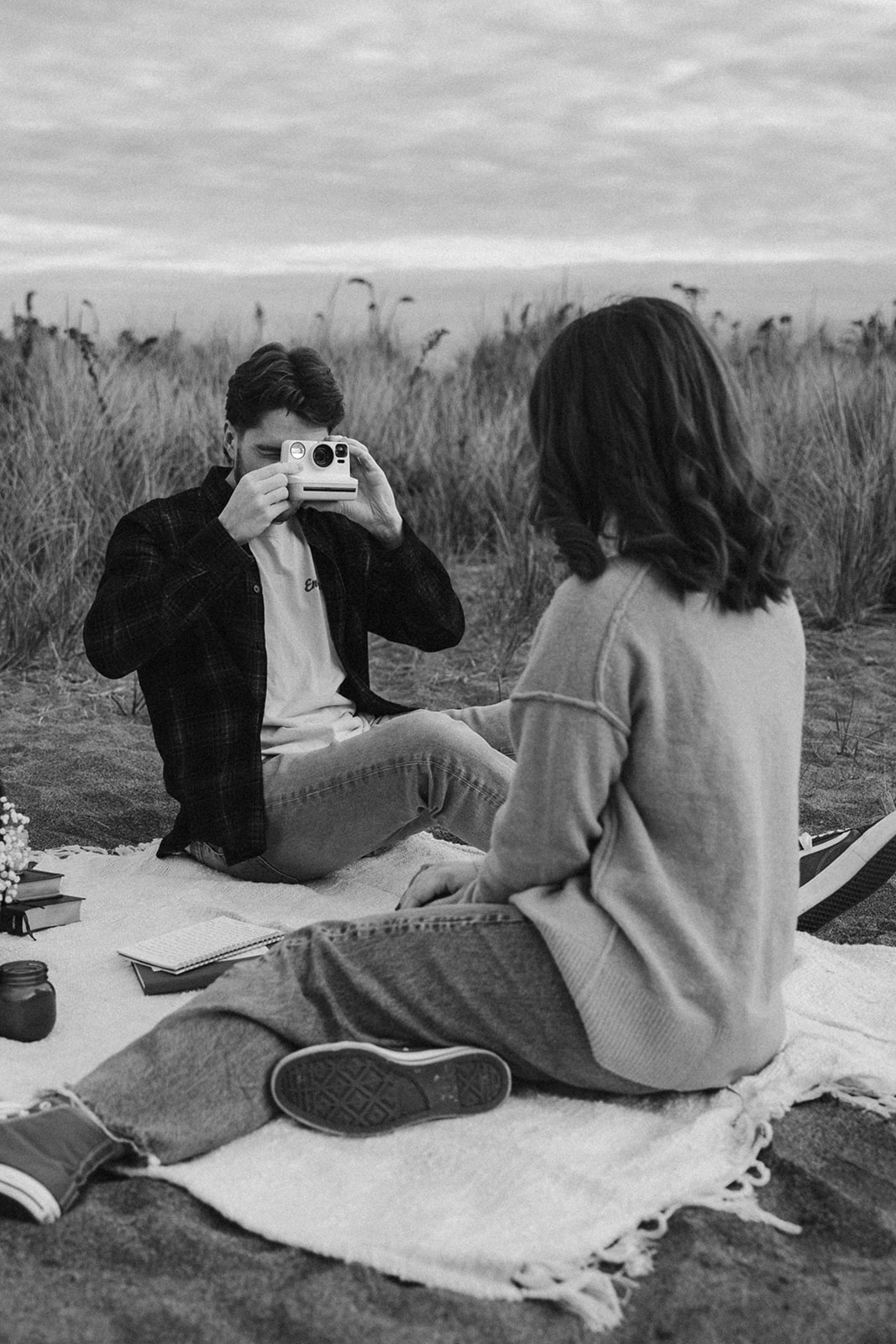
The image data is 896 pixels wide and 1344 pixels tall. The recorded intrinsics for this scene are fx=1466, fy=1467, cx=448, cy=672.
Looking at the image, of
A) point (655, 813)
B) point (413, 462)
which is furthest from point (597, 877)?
point (413, 462)

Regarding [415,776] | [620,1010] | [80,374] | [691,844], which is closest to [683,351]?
[691,844]

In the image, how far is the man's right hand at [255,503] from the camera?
308cm

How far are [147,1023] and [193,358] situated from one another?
28.4 feet

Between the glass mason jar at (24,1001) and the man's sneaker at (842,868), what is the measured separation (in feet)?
4.99

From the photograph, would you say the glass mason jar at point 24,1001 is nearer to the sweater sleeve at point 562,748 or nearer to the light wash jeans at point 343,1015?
the light wash jeans at point 343,1015

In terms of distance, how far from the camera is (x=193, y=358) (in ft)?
34.8

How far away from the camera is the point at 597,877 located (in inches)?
79.0

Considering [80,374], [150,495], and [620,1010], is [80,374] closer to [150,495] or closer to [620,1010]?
[150,495]

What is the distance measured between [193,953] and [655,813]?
1.14m

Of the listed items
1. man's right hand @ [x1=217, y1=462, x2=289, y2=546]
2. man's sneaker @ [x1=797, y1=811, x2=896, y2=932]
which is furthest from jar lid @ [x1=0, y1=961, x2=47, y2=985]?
man's sneaker @ [x1=797, y1=811, x2=896, y2=932]

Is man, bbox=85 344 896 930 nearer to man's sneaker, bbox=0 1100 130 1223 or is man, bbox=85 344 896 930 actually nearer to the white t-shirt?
the white t-shirt

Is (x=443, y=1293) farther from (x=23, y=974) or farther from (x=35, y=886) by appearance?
(x=35, y=886)

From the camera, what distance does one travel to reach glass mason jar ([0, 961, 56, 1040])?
2.46m

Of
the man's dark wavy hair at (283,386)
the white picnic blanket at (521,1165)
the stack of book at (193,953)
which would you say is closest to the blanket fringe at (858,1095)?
the white picnic blanket at (521,1165)
